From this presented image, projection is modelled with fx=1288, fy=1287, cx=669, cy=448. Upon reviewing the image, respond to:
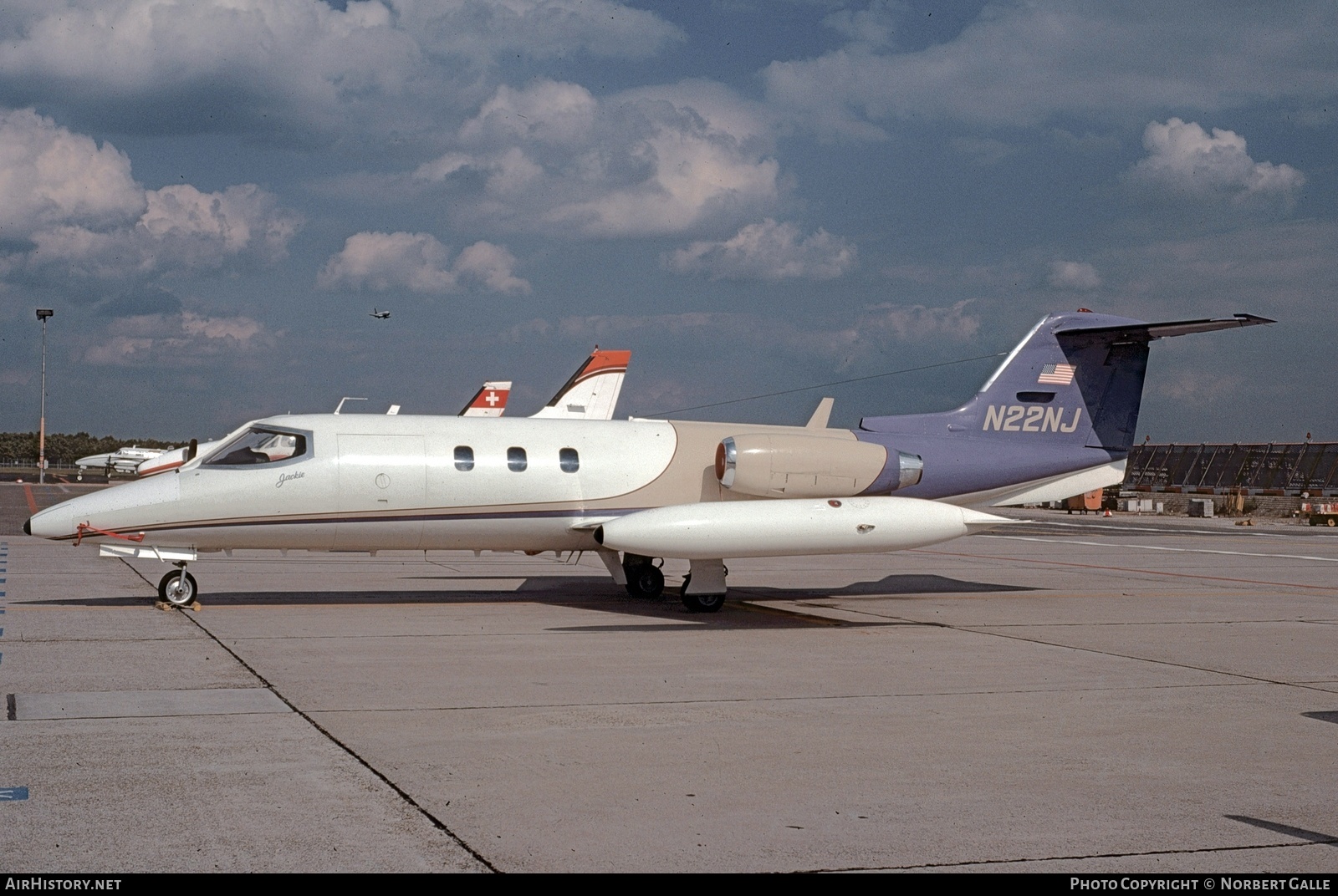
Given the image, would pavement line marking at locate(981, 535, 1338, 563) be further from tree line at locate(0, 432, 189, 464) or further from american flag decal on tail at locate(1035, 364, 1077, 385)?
tree line at locate(0, 432, 189, 464)

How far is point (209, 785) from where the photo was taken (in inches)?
285

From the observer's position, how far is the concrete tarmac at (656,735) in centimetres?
626

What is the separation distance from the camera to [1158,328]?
19.4m

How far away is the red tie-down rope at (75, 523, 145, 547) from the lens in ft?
51.0

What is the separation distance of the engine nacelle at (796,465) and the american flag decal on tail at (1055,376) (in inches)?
136

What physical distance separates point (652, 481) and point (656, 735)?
912cm

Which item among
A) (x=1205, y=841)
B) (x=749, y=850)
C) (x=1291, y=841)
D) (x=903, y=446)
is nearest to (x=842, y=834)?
(x=749, y=850)

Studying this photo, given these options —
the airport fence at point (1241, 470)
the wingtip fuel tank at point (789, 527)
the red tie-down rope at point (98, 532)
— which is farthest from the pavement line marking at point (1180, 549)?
the airport fence at point (1241, 470)

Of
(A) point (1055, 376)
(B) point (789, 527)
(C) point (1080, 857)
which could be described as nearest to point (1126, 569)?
(A) point (1055, 376)

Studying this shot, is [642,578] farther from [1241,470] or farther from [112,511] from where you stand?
[1241,470]

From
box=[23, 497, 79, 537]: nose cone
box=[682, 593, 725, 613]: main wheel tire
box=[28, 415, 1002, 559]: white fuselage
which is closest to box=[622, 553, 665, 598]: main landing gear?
box=[28, 415, 1002, 559]: white fuselage

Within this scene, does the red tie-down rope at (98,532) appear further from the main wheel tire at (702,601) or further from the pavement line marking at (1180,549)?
the pavement line marking at (1180,549)

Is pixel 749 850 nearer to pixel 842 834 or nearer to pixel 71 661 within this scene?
pixel 842 834

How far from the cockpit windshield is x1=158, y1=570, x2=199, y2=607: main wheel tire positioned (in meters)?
1.51
